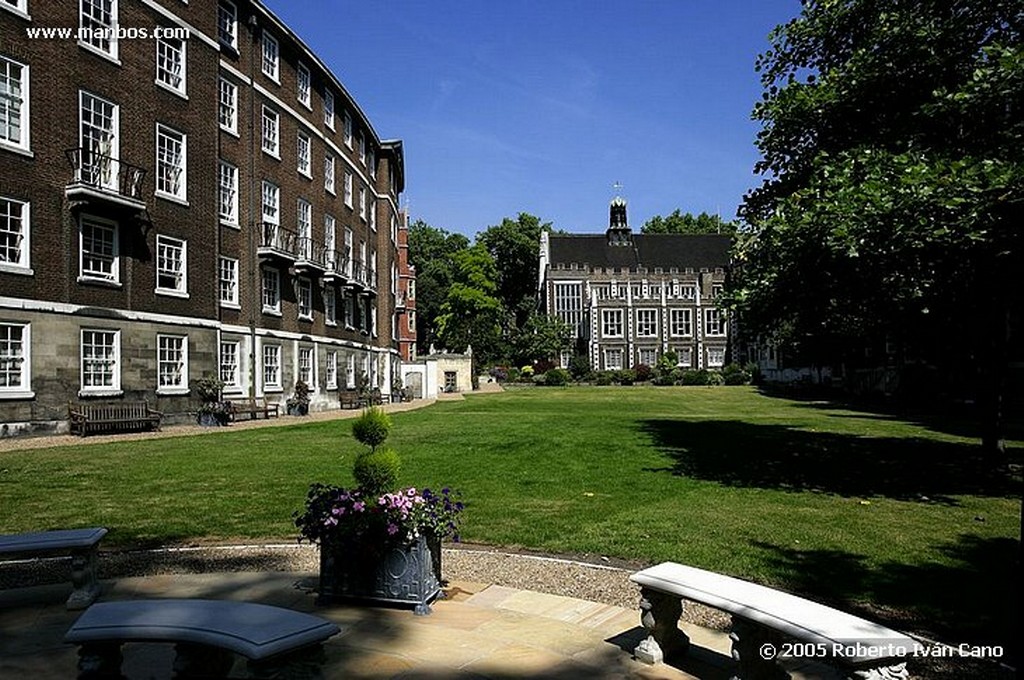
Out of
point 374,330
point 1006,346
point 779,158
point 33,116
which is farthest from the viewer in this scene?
point 374,330

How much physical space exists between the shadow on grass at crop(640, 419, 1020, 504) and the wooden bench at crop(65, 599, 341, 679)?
392 inches

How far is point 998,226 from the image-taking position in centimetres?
1025

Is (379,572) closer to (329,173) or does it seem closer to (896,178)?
(896,178)

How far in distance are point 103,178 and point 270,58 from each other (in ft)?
41.8

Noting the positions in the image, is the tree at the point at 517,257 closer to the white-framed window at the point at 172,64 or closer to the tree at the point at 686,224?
the tree at the point at 686,224

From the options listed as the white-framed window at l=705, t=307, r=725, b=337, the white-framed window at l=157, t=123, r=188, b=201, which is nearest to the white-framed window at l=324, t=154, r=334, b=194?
the white-framed window at l=157, t=123, r=188, b=201

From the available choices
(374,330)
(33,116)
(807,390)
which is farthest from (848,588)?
(807,390)

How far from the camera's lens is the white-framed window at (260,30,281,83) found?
3177cm

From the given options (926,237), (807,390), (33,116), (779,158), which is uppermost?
(33,116)

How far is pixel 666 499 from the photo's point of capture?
35.9 ft

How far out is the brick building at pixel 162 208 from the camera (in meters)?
20.0

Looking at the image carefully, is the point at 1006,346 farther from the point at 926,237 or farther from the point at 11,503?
the point at 11,503

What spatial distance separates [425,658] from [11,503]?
8.18 metres

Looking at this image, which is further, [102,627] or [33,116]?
[33,116]
